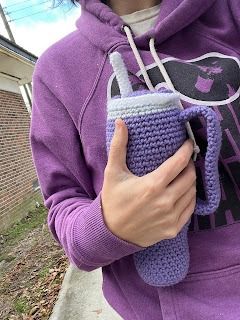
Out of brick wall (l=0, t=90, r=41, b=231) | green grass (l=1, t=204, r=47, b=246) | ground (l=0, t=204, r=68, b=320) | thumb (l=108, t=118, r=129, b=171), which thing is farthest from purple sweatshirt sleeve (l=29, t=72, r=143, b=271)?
brick wall (l=0, t=90, r=41, b=231)

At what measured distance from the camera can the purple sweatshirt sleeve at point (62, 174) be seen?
3.94 ft

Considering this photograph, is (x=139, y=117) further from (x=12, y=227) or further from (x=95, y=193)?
(x=12, y=227)

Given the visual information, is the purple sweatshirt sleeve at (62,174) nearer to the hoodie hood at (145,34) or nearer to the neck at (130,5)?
the hoodie hood at (145,34)

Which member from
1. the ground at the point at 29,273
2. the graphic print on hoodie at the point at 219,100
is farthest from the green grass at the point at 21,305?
the graphic print on hoodie at the point at 219,100

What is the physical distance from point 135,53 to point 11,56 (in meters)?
10.1

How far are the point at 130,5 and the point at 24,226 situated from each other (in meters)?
9.22

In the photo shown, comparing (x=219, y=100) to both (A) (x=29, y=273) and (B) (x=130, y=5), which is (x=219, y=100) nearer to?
(B) (x=130, y=5)

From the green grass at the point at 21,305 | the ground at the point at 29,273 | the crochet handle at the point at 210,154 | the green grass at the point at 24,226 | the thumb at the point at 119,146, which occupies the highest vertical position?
the thumb at the point at 119,146

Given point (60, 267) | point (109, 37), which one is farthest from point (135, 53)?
point (60, 267)

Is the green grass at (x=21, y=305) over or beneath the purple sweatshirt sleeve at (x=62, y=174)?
beneath

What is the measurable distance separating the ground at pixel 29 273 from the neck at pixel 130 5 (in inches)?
140

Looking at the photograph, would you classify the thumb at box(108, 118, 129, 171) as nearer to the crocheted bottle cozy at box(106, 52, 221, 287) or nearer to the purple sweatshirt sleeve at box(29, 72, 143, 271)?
the crocheted bottle cozy at box(106, 52, 221, 287)

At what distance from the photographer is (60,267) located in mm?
5906

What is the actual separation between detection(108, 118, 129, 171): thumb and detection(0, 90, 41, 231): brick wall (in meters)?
9.18
